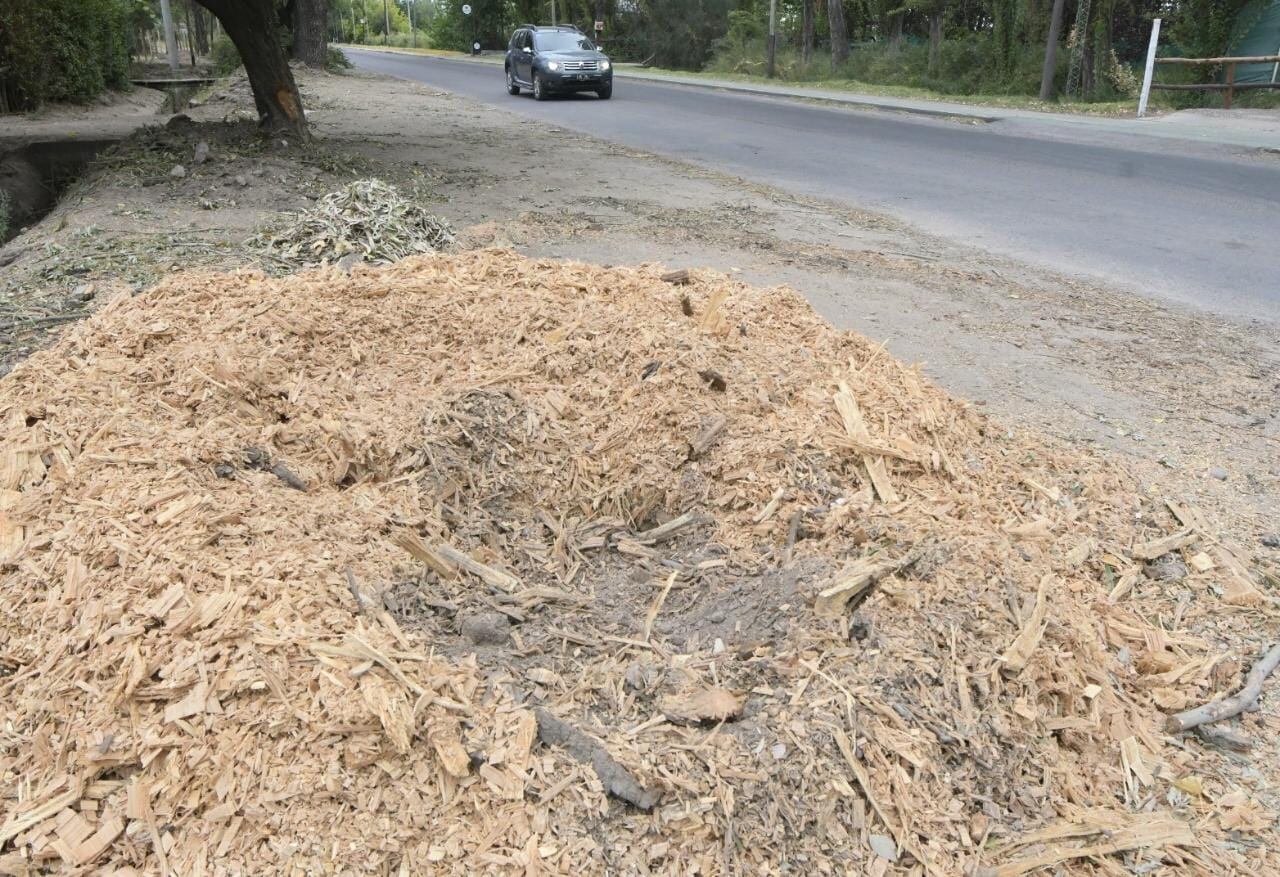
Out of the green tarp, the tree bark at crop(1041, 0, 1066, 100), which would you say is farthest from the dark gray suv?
the green tarp

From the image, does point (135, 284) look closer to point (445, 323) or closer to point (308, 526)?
point (445, 323)

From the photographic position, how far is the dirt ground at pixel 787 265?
200 inches

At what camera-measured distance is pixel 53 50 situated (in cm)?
1991

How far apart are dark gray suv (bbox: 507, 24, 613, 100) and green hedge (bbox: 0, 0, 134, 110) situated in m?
9.77

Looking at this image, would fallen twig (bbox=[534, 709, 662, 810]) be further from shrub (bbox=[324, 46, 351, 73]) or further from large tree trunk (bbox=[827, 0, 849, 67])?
large tree trunk (bbox=[827, 0, 849, 67])

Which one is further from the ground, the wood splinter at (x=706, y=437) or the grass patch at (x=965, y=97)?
the grass patch at (x=965, y=97)

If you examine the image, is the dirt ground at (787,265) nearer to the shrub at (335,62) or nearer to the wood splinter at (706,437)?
the wood splinter at (706,437)

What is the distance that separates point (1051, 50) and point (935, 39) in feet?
26.3

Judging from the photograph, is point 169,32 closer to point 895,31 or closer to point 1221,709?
point 895,31

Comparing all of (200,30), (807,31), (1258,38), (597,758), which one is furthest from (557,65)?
(200,30)

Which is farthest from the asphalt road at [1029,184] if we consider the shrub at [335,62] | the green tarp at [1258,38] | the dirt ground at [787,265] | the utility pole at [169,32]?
the utility pole at [169,32]

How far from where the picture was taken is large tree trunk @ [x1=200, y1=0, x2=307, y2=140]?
11.7 m

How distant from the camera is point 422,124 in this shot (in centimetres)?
1788

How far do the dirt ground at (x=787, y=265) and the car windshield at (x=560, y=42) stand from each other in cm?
Answer: 1233
